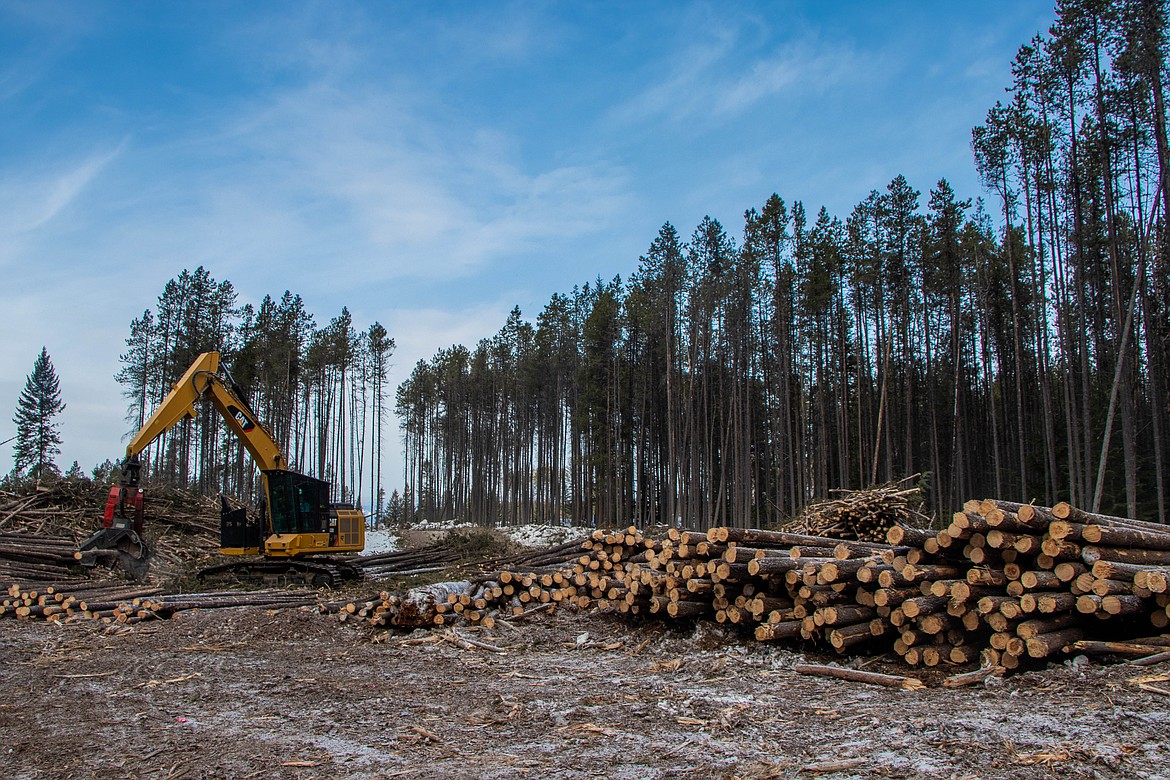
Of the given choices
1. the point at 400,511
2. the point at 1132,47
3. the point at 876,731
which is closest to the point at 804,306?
the point at 1132,47

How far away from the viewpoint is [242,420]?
16203mm

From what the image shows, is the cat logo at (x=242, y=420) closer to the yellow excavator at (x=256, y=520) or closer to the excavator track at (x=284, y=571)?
the yellow excavator at (x=256, y=520)

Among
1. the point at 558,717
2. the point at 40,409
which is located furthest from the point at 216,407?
the point at 40,409

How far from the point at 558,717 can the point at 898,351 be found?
32009 mm

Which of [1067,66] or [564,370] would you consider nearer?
[1067,66]

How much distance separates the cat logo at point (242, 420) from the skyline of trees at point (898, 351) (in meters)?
20.2

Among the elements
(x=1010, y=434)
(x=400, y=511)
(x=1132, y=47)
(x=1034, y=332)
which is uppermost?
(x=1132, y=47)

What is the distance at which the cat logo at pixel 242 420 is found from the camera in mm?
15984

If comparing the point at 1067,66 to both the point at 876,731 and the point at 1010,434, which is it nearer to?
the point at 1010,434

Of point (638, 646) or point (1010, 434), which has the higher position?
point (1010, 434)

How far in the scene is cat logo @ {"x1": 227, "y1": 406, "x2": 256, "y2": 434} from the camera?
16.0m

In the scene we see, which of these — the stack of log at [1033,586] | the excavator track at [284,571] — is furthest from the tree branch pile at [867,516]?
the excavator track at [284,571]

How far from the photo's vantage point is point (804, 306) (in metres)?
34.5

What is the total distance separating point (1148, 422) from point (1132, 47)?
15.8 m
